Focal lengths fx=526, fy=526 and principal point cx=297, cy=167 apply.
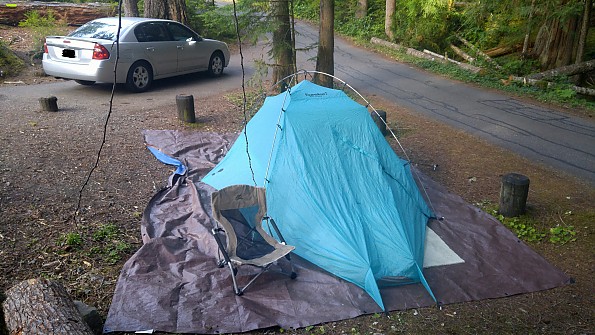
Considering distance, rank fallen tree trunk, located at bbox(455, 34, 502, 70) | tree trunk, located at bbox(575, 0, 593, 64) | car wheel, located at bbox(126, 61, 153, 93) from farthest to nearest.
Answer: fallen tree trunk, located at bbox(455, 34, 502, 70), tree trunk, located at bbox(575, 0, 593, 64), car wheel, located at bbox(126, 61, 153, 93)

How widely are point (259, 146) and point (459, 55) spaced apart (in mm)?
14129

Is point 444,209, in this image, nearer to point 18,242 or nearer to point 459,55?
point 18,242

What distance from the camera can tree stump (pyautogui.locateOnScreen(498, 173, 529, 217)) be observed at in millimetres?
6254

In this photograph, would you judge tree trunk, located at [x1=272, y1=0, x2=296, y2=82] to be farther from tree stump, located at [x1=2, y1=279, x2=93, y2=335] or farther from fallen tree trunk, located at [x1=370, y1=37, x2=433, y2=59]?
tree stump, located at [x1=2, y1=279, x2=93, y2=335]

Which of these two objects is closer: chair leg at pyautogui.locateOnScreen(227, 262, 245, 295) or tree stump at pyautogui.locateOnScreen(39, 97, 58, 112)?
chair leg at pyautogui.locateOnScreen(227, 262, 245, 295)

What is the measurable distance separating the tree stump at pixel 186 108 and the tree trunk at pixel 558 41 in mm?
10322

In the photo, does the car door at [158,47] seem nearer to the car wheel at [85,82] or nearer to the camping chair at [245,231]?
the car wheel at [85,82]

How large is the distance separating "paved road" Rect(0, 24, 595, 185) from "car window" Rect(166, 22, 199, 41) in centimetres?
109

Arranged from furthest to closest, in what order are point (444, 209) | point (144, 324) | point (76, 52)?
1. point (76, 52)
2. point (444, 209)
3. point (144, 324)

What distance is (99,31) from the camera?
10.8 metres

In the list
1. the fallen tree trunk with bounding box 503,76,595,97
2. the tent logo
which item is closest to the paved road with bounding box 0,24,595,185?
the fallen tree trunk with bounding box 503,76,595,97

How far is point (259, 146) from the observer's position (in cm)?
609

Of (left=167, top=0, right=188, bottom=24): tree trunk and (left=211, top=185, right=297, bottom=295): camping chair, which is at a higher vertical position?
(left=167, top=0, right=188, bottom=24): tree trunk

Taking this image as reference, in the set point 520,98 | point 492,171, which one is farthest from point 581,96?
point 492,171
